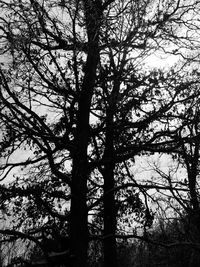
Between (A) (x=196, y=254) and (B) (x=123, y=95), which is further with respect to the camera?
(A) (x=196, y=254)

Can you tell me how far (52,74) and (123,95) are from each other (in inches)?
79.6

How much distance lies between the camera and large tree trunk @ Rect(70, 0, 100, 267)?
5219 millimetres

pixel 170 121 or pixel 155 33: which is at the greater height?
pixel 155 33

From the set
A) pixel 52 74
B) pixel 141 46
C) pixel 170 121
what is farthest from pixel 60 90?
pixel 170 121

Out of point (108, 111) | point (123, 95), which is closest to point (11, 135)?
point (108, 111)

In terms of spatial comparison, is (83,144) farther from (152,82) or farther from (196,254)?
(196,254)

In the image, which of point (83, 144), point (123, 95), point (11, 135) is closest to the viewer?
point (123, 95)

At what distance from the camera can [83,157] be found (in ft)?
19.5

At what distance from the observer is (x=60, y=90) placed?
654 cm

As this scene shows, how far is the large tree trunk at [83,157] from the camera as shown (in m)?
5.22

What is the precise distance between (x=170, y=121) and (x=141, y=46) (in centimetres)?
262

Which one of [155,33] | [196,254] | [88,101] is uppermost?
[155,33]

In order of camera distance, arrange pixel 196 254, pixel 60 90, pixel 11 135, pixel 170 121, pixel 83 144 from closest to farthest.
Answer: pixel 83 144 < pixel 60 90 < pixel 11 135 < pixel 170 121 < pixel 196 254

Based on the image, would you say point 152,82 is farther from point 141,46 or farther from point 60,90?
point 60,90
